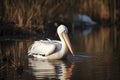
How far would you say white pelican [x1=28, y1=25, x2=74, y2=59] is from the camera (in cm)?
1341

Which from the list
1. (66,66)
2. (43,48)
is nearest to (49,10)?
(43,48)

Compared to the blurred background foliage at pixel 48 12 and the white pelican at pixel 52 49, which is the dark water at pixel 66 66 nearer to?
the white pelican at pixel 52 49

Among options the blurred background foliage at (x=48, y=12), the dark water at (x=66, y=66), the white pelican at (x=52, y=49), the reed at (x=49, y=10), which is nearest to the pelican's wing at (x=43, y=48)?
the white pelican at (x=52, y=49)

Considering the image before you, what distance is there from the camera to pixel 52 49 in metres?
13.4

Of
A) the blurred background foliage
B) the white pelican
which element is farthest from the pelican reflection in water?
the blurred background foliage

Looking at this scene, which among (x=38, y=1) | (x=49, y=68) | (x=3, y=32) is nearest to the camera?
(x=49, y=68)

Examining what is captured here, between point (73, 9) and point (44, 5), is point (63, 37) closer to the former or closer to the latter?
point (44, 5)

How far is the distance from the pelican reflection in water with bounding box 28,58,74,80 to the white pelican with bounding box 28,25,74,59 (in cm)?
23

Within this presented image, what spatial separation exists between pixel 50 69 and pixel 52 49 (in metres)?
1.99

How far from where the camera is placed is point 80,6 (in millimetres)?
29141

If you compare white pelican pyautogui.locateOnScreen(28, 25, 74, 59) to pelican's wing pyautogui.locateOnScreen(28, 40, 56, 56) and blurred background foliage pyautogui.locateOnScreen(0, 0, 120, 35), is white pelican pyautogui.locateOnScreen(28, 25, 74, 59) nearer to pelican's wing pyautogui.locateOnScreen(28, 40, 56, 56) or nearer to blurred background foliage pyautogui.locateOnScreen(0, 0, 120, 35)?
pelican's wing pyautogui.locateOnScreen(28, 40, 56, 56)

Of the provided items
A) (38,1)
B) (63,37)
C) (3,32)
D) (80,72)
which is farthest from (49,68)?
(38,1)

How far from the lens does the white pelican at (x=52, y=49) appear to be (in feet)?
44.0

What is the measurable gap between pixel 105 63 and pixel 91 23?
17.4 meters
